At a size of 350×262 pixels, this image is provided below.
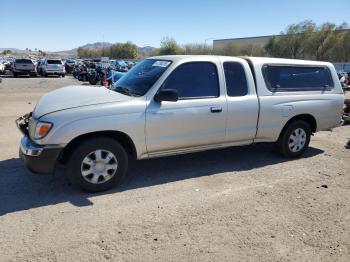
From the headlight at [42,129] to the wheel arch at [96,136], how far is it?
0.31 metres

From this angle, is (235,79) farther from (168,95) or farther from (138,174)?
(138,174)

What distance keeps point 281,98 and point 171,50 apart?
87.7 m

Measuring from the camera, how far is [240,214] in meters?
4.27

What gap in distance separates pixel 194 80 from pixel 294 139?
2.46 m

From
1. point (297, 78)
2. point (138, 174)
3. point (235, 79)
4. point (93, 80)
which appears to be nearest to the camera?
point (138, 174)

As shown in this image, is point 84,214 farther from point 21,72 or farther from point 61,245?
point 21,72

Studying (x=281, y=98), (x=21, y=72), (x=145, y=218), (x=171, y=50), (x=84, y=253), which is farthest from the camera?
(x=171, y=50)

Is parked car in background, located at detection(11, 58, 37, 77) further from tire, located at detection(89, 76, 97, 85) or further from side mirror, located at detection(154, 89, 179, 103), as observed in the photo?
side mirror, located at detection(154, 89, 179, 103)

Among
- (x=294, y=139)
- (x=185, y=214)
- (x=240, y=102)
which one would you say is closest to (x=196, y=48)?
(x=294, y=139)

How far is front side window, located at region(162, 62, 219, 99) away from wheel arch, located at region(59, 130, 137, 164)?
897mm

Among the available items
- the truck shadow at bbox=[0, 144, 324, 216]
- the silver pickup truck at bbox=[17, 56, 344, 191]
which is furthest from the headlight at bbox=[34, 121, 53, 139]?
the truck shadow at bbox=[0, 144, 324, 216]

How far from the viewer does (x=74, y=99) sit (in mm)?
4719

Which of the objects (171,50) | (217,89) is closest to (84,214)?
(217,89)

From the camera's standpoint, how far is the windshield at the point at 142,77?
502 centimetres
